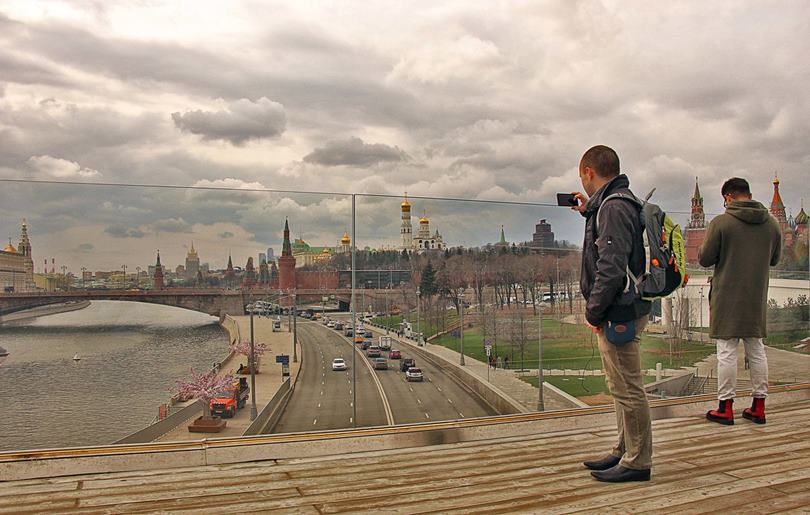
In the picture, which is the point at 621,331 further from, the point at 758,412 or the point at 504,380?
the point at 504,380

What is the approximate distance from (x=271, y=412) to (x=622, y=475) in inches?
91.3

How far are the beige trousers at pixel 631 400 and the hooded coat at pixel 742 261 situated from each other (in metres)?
1.67

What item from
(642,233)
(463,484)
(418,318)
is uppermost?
(642,233)

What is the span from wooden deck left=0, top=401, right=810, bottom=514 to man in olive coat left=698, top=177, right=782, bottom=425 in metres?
0.51

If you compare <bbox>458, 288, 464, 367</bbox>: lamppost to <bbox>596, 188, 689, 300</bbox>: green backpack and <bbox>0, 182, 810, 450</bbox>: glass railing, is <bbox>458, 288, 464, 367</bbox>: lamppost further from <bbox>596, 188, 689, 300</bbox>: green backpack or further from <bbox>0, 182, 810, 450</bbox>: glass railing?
<bbox>596, 188, 689, 300</bbox>: green backpack

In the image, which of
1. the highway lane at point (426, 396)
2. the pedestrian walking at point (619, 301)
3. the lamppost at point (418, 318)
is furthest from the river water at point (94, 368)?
the pedestrian walking at point (619, 301)

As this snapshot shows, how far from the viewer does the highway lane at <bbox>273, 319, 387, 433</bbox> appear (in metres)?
4.36

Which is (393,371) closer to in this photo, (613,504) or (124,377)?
(124,377)

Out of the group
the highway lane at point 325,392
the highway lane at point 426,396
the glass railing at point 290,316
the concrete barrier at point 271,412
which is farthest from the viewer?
the highway lane at point 426,396

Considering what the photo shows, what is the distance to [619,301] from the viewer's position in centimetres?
291

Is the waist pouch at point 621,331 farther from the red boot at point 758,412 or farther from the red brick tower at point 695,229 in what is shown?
the red brick tower at point 695,229

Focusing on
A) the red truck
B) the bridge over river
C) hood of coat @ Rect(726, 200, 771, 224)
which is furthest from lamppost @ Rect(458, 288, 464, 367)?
hood of coat @ Rect(726, 200, 771, 224)

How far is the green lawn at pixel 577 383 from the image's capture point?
16.8 feet

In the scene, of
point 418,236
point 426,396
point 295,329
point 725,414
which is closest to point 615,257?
point 725,414
